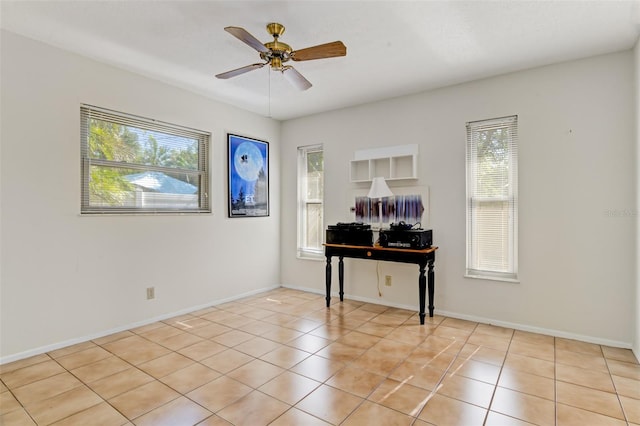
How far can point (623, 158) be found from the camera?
9.63ft

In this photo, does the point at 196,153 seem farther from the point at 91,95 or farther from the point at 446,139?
the point at 446,139

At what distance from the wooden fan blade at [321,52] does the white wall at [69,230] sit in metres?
2.01

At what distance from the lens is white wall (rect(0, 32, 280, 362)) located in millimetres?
2713

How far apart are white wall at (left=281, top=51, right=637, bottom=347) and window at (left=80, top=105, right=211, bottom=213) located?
238 centimetres

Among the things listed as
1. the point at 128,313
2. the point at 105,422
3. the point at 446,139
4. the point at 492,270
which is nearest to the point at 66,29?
the point at 128,313

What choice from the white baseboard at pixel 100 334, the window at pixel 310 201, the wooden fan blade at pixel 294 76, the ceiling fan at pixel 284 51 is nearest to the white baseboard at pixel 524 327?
the window at pixel 310 201

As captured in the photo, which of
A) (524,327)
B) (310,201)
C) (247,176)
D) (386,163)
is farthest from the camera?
(310,201)

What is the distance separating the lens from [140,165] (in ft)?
11.7

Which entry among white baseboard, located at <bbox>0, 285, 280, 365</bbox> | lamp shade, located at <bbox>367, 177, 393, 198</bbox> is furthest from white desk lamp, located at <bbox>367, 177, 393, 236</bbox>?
white baseboard, located at <bbox>0, 285, 280, 365</bbox>

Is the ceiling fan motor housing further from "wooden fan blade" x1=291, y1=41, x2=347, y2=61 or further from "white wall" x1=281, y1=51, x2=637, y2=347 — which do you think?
"white wall" x1=281, y1=51, x2=637, y2=347

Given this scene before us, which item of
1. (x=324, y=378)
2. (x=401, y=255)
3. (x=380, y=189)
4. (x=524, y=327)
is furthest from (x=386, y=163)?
(x=324, y=378)

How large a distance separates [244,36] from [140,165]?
2102mm

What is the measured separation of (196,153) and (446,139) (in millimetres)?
2902

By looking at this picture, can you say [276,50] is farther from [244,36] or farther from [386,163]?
[386,163]
